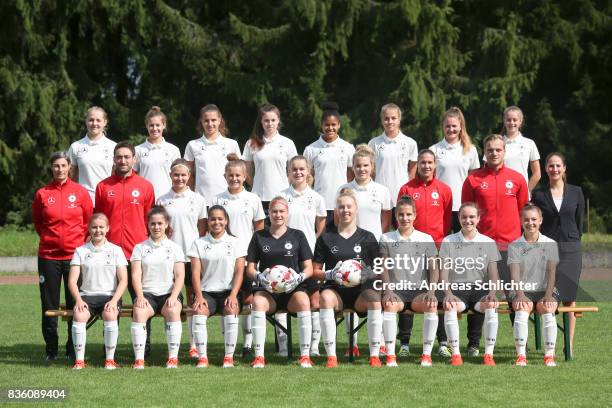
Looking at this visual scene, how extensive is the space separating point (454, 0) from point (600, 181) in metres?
6.03

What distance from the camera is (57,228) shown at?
33.5 feet

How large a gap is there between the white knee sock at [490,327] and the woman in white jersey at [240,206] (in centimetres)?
205

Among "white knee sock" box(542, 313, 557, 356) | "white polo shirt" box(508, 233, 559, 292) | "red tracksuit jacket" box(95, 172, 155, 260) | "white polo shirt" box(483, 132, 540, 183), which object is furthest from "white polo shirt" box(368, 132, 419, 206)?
"red tracksuit jacket" box(95, 172, 155, 260)

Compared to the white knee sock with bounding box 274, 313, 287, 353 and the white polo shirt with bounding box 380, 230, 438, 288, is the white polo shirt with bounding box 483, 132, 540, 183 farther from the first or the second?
the white knee sock with bounding box 274, 313, 287, 353

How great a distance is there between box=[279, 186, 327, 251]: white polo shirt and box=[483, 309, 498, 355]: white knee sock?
1698 mm

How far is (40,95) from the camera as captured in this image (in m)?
25.2

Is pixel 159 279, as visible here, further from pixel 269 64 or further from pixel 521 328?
pixel 269 64

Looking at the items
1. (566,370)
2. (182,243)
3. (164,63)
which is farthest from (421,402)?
(164,63)

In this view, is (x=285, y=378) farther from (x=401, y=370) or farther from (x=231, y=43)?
(x=231, y=43)

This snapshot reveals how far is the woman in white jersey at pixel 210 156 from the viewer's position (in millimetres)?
10781

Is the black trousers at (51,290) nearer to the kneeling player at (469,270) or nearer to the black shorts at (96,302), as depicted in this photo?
the black shorts at (96,302)

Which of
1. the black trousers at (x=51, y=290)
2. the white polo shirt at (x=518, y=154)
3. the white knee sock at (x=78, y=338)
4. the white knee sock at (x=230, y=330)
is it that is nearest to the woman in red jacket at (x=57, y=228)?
the black trousers at (x=51, y=290)

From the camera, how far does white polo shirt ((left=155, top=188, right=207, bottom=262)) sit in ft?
33.4

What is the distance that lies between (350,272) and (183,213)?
1.73 m
